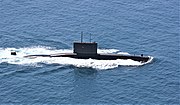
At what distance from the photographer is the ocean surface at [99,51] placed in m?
140

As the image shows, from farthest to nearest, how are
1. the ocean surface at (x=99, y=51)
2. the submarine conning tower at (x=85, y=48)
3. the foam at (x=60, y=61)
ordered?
the submarine conning tower at (x=85, y=48) < the foam at (x=60, y=61) < the ocean surface at (x=99, y=51)

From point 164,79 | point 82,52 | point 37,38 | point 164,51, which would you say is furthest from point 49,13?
point 164,79

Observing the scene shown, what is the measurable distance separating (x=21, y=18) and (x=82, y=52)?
34329 millimetres

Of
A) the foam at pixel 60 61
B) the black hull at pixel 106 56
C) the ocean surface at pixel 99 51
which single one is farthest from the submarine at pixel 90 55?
the ocean surface at pixel 99 51

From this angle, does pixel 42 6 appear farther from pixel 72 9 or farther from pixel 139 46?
pixel 139 46

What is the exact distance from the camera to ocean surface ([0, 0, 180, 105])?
140 m

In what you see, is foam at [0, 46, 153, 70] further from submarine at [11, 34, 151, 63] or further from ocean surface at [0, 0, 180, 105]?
submarine at [11, 34, 151, 63]

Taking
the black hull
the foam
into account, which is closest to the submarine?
the black hull

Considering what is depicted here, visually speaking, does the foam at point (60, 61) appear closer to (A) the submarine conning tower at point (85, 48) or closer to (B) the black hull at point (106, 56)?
(B) the black hull at point (106, 56)

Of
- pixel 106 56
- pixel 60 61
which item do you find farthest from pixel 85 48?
pixel 60 61

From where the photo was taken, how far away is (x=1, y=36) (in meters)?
172

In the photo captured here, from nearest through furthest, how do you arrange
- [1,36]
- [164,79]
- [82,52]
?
[164,79], [82,52], [1,36]

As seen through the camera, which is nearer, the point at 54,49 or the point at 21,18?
the point at 54,49

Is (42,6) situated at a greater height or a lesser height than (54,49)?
greater
